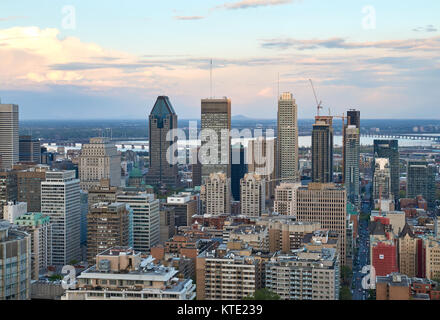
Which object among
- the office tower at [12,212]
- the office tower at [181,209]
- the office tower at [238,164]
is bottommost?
the office tower at [181,209]

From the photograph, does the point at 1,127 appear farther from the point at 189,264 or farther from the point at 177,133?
the point at 189,264

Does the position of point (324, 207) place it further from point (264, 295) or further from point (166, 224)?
point (264, 295)

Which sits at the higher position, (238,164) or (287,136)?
(287,136)

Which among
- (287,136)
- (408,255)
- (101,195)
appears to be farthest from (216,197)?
(287,136)

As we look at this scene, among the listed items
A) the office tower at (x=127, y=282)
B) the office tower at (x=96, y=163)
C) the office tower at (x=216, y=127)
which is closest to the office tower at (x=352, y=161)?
the office tower at (x=216, y=127)

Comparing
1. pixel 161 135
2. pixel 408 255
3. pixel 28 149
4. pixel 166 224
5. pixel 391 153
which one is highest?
pixel 161 135

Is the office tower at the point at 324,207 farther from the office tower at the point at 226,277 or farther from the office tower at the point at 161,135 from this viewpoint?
the office tower at the point at 161,135
